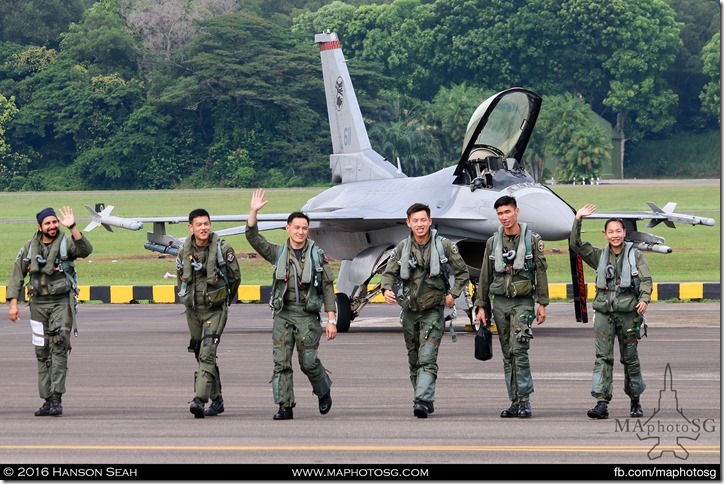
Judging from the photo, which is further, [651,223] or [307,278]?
[651,223]

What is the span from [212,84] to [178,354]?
72.0 m

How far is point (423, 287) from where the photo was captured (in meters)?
12.4

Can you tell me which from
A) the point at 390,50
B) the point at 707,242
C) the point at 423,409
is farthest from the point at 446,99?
the point at 423,409

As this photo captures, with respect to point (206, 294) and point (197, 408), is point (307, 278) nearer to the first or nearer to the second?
point (206, 294)

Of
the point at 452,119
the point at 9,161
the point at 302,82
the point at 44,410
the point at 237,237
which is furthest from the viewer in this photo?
the point at 302,82

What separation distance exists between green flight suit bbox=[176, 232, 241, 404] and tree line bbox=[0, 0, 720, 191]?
6366 centimetres

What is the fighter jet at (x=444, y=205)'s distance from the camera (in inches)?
821

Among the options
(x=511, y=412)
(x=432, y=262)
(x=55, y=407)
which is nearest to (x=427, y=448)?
(x=511, y=412)

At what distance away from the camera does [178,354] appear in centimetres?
1838

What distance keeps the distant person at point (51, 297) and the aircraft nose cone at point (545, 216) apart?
9.05 metres

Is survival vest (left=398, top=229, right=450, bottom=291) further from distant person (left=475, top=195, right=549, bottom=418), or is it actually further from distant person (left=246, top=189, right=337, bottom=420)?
distant person (left=246, top=189, right=337, bottom=420)

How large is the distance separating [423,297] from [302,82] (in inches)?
3013

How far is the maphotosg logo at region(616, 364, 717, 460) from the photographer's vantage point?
10.2 meters

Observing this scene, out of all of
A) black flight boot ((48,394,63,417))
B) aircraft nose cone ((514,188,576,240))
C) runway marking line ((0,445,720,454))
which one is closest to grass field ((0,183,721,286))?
aircraft nose cone ((514,188,576,240))
